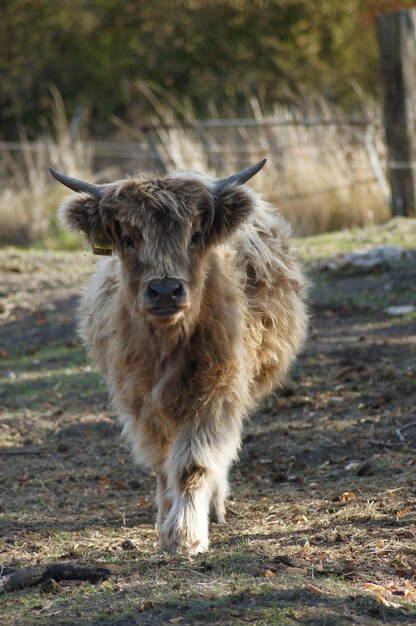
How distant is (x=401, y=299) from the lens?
9.45 meters

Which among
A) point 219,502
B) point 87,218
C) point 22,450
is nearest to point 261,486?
point 219,502

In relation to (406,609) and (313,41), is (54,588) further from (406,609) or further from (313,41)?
(313,41)

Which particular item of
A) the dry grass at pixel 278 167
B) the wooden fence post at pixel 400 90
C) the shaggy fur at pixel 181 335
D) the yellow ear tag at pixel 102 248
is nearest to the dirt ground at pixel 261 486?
the shaggy fur at pixel 181 335

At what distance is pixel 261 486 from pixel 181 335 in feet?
4.65

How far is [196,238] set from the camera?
5.25 meters

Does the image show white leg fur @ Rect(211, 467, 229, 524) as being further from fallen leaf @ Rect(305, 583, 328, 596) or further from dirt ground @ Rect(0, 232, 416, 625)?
fallen leaf @ Rect(305, 583, 328, 596)

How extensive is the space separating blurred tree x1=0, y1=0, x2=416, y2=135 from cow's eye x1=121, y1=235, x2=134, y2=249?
61.3 ft

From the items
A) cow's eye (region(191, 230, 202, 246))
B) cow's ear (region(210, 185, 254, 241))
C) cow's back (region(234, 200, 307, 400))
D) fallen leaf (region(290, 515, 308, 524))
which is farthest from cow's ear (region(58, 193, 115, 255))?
fallen leaf (region(290, 515, 308, 524))

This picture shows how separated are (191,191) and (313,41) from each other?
20.2m

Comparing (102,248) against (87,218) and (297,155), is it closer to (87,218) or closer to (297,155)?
(87,218)

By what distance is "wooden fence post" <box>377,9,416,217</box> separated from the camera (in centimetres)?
1177

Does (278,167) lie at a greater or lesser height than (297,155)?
lesser

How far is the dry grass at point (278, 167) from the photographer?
13.8 metres

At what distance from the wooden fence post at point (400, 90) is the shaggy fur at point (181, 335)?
6.70 m
